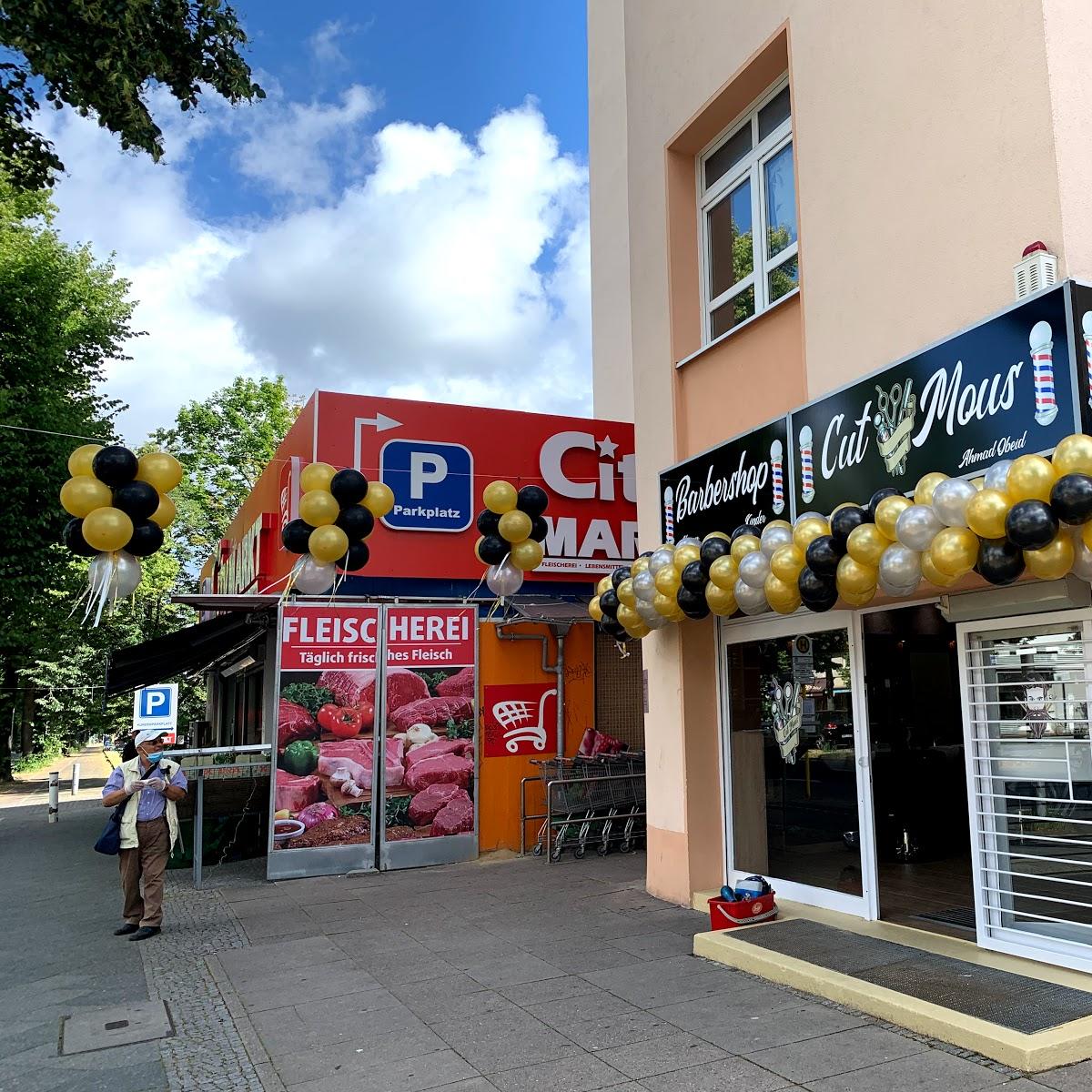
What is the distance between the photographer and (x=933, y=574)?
4.91 metres

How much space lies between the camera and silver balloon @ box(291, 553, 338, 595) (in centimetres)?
822

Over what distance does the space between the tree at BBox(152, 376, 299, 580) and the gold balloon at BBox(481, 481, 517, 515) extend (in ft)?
93.2

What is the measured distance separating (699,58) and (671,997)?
7.90 meters

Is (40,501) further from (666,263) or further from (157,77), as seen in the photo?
(666,263)

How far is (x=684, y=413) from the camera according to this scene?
8.92 metres

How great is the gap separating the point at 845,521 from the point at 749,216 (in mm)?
4120

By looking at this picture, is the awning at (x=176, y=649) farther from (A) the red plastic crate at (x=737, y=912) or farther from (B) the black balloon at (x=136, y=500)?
(A) the red plastic crate at (x=737, y=912)

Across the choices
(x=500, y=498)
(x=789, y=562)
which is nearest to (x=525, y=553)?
(x=500, y=498)

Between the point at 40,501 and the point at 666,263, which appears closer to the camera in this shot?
the point at 666,263

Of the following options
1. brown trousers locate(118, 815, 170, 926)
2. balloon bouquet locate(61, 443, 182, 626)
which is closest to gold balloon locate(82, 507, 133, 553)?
balloon bouquet locate(61, 443, 182, 626)

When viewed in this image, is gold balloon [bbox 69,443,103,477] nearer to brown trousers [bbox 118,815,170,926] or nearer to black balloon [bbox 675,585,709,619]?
brown trousers [bbox 118,815,170,926]

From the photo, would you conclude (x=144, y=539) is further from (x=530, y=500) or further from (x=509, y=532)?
(x=530, y=500)

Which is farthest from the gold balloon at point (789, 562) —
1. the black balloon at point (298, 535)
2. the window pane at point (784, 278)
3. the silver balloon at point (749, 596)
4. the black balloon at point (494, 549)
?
the black balloon at point (298, 535)

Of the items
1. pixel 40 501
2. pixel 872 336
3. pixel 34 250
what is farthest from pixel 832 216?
pixel 34 250
